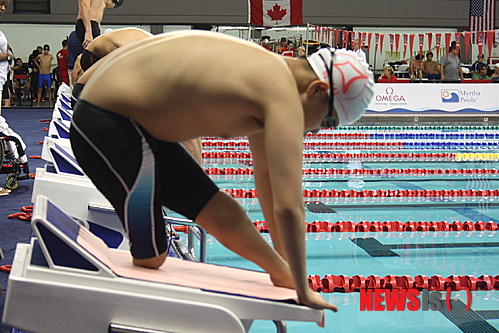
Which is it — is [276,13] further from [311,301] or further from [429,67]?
[311,301]

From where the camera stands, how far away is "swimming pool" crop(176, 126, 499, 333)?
2.71m

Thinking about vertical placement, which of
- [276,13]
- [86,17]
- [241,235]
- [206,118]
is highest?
[276,13]

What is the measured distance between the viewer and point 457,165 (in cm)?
715

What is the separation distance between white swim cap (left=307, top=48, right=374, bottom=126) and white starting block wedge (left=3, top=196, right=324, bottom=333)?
1.84ft

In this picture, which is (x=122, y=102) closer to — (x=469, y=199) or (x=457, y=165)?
(x=469, y=199)

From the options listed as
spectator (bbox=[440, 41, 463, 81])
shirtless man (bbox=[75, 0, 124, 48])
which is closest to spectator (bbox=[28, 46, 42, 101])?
spectator (bbox=[440, 41, 463, 81])

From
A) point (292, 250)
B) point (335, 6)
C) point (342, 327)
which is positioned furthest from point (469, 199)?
point (335, 6)

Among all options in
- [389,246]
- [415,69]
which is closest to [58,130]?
[389,246]

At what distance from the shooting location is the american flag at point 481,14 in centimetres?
1723

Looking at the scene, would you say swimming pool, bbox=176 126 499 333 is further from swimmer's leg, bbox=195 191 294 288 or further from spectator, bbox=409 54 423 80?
spectator, bbox=409 54 423 80

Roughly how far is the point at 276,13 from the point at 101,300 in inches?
592

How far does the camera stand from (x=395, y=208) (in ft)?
16.5

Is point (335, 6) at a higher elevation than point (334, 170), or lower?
higher

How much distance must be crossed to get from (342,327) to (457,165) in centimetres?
508
